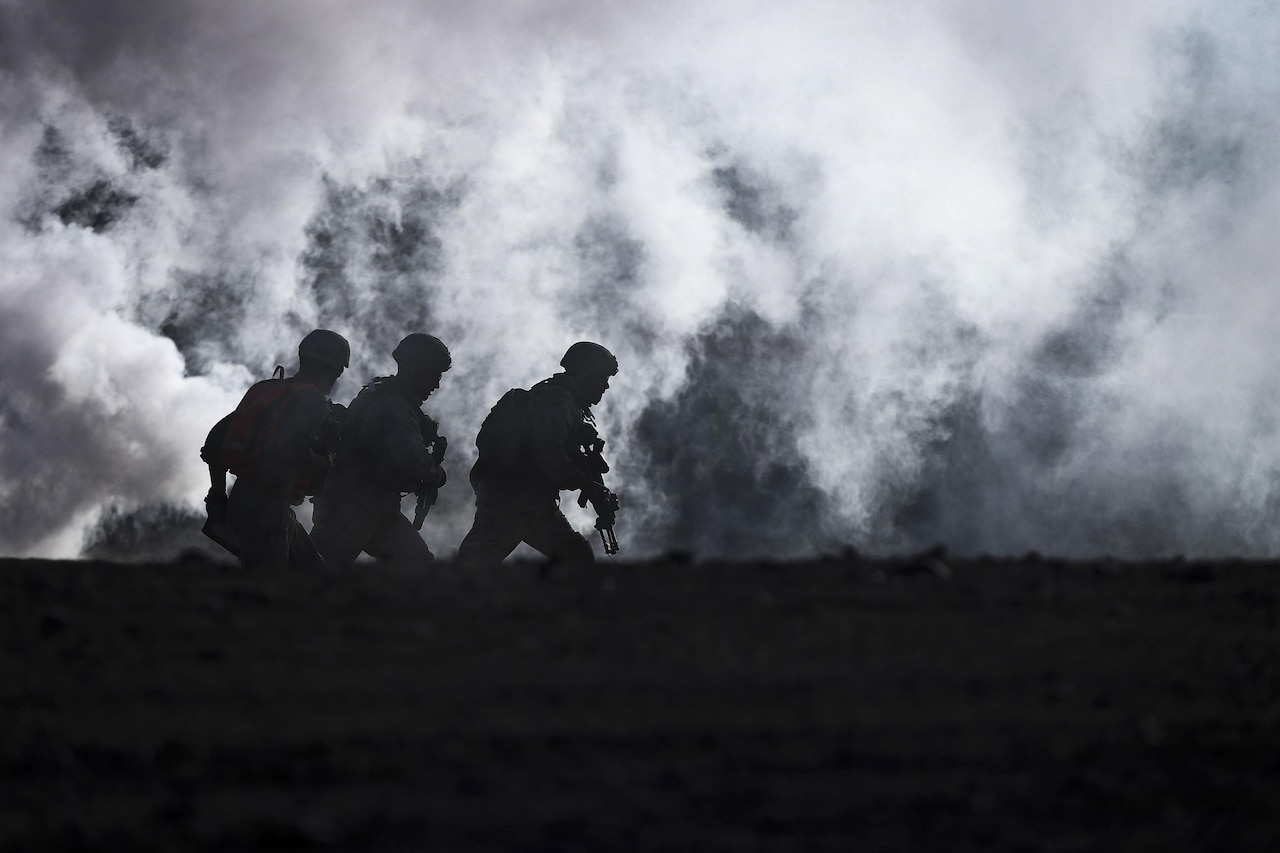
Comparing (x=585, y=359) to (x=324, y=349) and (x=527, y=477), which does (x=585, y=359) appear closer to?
Answer: (x=527, y=477)

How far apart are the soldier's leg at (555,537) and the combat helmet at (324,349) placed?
206 cm

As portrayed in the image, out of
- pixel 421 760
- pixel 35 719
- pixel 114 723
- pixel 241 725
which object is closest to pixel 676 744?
pixel 421 760

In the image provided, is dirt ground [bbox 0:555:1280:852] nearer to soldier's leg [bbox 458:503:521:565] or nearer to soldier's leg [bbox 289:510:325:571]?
soldier's leg [bbox 289:510:325:571]

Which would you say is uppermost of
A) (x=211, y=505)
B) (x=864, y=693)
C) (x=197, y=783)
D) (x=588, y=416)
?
(x=588, y=416)

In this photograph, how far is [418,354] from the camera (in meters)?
11.9

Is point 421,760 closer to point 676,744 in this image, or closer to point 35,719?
point 676,744

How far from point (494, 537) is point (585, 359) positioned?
5.55ft

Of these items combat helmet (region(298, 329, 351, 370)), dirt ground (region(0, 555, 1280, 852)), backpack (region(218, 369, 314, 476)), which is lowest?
dirt ground (region(0, 555, 1280, 852))

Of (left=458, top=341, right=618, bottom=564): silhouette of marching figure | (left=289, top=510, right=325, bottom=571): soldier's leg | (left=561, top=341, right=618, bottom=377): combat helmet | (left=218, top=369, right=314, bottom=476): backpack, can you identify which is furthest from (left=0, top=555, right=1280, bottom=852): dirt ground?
(left=561, top=341, right=618, bottom=377): combat helmet

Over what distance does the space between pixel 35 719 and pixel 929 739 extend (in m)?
2.51

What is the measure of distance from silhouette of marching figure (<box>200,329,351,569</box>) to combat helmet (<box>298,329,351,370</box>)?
283 millimetres

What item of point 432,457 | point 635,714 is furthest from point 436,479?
point 635,714

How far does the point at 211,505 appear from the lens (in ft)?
34.4

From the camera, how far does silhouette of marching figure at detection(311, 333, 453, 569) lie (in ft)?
37.5
